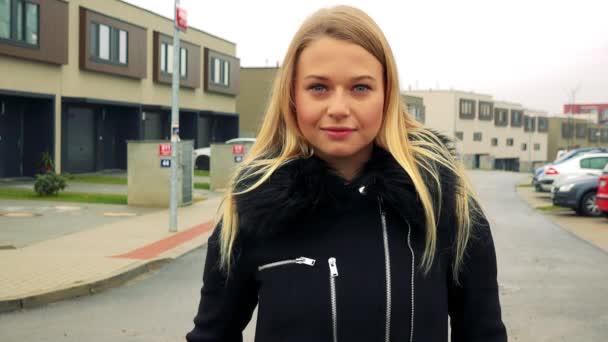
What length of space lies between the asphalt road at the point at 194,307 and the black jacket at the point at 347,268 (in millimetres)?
4717

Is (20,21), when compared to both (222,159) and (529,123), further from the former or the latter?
(529,123)

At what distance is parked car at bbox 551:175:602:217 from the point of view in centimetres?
1923

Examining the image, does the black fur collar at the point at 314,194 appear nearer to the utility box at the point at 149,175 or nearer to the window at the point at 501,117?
the utility box at the point at 149,175

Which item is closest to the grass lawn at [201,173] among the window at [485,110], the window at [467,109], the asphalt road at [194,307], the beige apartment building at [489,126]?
the asphalt road at [194,307]

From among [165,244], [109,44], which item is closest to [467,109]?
[109,44]

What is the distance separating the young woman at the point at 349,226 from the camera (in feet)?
6.42

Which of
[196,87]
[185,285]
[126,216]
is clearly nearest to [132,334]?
[185,285]

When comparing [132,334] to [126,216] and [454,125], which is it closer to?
[126,216]

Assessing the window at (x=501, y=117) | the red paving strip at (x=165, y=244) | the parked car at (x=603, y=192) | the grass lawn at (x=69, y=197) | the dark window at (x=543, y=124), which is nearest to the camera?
the red paving strip at (x=165, y=244)

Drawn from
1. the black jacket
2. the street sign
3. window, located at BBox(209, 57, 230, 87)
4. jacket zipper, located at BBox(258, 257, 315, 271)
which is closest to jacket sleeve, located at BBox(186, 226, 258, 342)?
the black jacket

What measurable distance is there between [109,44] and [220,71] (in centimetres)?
1326

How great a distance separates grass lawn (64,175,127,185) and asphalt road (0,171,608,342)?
51.3ft

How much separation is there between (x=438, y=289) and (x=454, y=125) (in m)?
91.9

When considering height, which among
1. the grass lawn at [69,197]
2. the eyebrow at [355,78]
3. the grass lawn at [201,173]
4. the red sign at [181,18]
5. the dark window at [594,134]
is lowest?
the grass lawn at [69,197]
